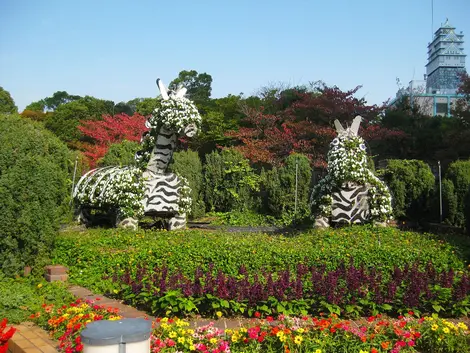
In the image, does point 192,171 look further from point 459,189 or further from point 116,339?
point 116,339

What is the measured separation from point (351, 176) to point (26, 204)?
6.90 meters

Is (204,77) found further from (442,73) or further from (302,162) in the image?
(442,73)

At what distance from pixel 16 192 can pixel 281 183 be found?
1209cm

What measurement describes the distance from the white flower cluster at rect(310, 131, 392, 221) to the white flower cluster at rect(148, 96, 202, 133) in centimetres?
332

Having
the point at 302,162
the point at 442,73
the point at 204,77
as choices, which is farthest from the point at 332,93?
the point at 442,73

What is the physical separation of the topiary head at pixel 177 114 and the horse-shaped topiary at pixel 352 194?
3353 mm

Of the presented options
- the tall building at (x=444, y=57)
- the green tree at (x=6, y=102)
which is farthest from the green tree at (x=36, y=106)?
the tall building at (x=444, y=57)

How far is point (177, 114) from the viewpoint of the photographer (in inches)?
429

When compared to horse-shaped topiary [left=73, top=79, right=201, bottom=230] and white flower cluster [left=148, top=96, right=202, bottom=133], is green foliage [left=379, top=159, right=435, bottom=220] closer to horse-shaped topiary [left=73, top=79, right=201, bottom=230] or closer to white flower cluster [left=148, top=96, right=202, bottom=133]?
horse-shaped topiary [left=73, top=79, right=201, bottom=230]

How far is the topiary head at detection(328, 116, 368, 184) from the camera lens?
1124 cm

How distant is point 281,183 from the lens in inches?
723

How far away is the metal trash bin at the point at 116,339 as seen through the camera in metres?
2.65

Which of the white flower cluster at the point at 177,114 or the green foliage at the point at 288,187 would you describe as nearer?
the white flower cluster at the point at 177,114

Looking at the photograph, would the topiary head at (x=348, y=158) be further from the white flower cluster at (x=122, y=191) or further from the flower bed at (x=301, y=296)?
the flower bed at (x=301, y=296)
